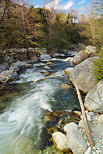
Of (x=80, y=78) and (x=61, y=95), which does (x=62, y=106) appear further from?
(x=80, y=78)

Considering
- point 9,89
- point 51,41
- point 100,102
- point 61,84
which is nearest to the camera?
point 100,102

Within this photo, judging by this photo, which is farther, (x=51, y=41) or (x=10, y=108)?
(x=51, y=41)

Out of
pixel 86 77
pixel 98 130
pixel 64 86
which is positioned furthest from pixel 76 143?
pixel 64 86

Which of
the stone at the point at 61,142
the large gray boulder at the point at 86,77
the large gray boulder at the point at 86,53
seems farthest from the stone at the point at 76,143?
the large gray boulder at the point at 86,77

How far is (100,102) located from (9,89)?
5226 millimetres

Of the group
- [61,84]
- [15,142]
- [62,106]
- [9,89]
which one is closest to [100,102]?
[62,106]

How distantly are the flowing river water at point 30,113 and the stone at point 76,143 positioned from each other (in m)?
0.45

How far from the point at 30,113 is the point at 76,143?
2266 millimetres

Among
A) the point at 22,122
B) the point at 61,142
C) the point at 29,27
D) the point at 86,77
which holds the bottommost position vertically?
the point at 22,122

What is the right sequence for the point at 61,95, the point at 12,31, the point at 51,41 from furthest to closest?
the point at 51,41 < the point at 12,31 < the point at 61,95

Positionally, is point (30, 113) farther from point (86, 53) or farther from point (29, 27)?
point (29, 27)

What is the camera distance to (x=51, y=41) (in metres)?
22.0

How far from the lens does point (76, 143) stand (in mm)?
2262

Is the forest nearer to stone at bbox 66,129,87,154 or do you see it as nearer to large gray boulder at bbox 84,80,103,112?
large gray boulder at bbox 84,80,103,112
